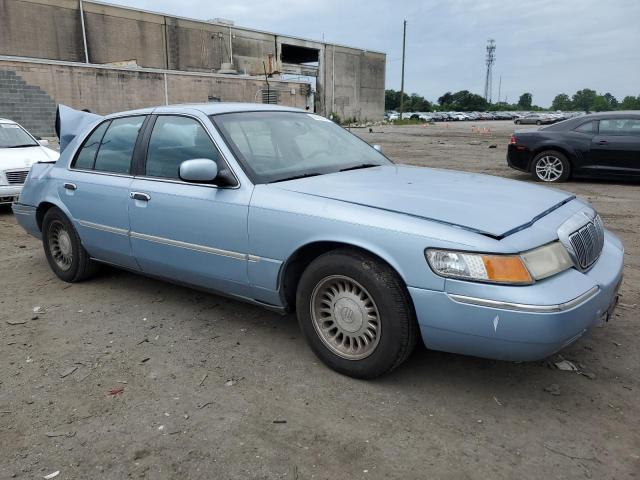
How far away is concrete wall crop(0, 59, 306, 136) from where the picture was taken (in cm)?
2645

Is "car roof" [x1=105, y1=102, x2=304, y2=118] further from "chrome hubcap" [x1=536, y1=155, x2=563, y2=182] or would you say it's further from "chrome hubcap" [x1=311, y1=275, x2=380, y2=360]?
"chrome hubcap" [x1=536, y1=155, x2=563, y2=182]

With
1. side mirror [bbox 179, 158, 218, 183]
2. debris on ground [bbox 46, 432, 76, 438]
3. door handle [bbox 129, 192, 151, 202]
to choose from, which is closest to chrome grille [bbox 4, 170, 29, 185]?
door handle [bbox 129, 192, 151, 202]

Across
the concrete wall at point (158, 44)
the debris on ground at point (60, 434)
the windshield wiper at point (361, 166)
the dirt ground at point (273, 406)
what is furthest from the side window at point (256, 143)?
the concrete wall at point (158, 44)

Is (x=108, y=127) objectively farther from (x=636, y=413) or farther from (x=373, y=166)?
(x=636, y=413)

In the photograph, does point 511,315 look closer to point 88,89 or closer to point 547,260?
point 547,260

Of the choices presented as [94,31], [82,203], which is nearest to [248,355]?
[82,203]

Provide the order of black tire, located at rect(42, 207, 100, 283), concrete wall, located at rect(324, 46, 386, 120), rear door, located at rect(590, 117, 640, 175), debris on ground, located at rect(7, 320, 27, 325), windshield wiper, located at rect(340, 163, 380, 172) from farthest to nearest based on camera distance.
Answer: concrete wall, located at rect(324, 46, 386, 120) → rear door, located at rect(590, 117, 640, 175) → black tire, located at rect(42, 207, 100, 283) → debris on ground, located at rect(7, 320, 27, 325) → windshield wiper, located at rect(340, 163, 380, 172)

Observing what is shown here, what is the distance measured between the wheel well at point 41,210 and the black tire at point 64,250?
60mm

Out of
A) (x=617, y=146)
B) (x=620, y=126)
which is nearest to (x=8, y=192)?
(x=617, y=146)

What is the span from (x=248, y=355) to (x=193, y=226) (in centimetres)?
93

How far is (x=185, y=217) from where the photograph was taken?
373cm

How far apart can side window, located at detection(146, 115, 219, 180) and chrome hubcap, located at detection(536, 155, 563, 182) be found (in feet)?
28.7

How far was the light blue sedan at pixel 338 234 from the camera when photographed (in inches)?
105

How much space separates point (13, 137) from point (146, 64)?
122ft
